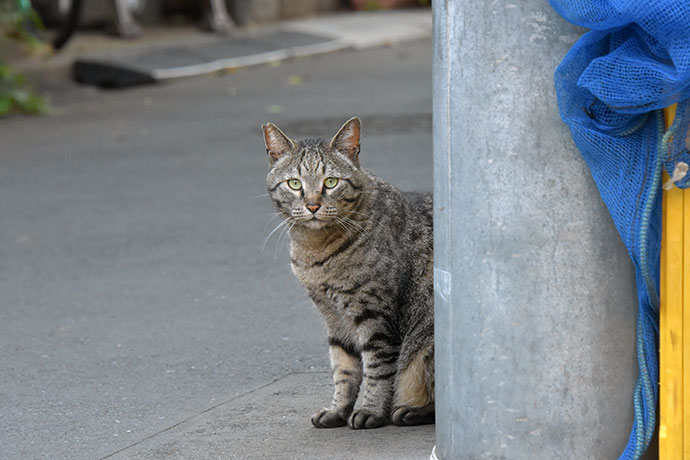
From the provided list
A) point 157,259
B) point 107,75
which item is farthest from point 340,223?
point 107,75

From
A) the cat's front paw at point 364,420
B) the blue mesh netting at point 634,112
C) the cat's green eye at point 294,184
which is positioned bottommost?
the cat's front paw at point 364,420

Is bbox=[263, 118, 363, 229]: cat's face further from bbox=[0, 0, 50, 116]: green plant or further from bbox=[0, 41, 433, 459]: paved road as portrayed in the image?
bbox=[0, 0, 50, 116]: green plant

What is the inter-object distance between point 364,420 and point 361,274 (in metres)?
0.57

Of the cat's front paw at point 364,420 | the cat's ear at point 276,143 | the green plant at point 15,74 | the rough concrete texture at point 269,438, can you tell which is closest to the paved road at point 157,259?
the rough concrete texture at point 269,438

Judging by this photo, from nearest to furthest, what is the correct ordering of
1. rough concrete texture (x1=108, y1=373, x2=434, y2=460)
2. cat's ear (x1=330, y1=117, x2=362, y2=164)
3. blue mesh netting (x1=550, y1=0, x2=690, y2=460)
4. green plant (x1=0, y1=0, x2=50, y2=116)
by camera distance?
blue mesh netting (x1=550, y1=0, x2=690, y2=460) < rough concrete texture (x1=108, y1=373, x2=434, y2=460) < cat's ear (x1=330, y1=117, x2=362, y2=164) < green plant (x1=0, y1=0, x2=50, y2=116)

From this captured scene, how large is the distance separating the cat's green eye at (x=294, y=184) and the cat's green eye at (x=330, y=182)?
0.10 metres

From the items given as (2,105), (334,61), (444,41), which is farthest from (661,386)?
(334,61)

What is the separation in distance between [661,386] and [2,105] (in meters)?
9.32

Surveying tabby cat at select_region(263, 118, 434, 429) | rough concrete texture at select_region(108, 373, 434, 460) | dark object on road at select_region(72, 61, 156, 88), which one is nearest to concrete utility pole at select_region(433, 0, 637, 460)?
rough concrete texture at select_region(108, 373, 434, 460)

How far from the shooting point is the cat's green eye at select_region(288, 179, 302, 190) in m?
4.52

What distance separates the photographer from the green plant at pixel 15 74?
37.5 ft

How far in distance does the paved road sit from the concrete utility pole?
0.87 m

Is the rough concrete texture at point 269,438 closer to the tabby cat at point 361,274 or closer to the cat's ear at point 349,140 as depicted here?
the tabby cat at point 361,274

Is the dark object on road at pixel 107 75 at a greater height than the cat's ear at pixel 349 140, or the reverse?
the cat's ear at pixel 349 140
